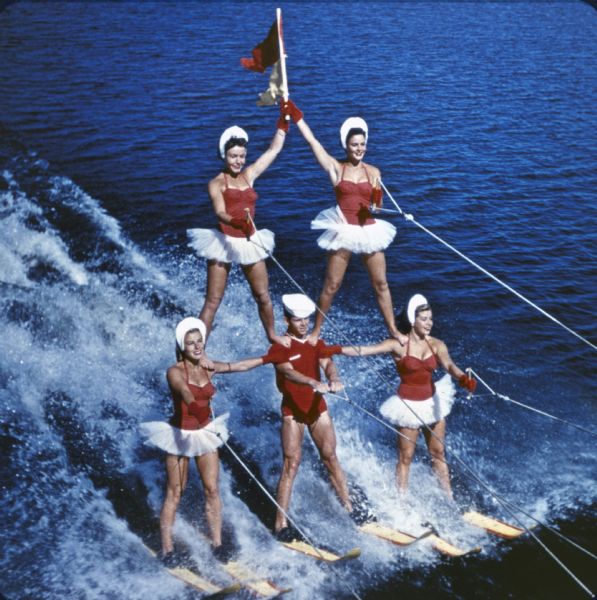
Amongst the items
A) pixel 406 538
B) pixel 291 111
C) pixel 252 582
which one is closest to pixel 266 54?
pixel 291 111

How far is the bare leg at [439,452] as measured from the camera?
8.60m

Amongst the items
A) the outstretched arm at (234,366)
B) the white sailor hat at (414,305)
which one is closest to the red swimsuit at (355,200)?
the white sailor hat at (414,305)

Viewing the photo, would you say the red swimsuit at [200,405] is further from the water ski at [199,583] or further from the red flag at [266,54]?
the red flag at [266,54]

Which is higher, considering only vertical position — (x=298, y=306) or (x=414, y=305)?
(x=298, y=306)

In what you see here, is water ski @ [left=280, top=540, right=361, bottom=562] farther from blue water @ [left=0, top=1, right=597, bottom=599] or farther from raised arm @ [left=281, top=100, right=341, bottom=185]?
raised arm @ [left=281, top=100, right=341, bottom=185]

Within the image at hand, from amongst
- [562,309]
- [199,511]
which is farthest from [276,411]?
[562,309]

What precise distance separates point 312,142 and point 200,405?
271 cm

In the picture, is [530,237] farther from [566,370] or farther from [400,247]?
[566,370]

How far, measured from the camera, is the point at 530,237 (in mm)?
16375

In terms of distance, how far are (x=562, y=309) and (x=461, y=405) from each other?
12.0 feet

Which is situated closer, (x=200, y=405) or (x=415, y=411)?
(x=200, y=405)

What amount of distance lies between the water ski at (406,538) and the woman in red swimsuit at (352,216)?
1916 mm

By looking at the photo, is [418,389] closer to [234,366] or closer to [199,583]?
[234,366]

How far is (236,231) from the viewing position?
8602 millimetres
